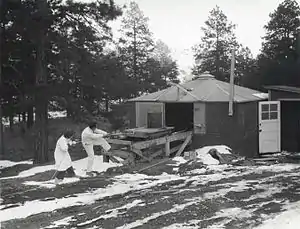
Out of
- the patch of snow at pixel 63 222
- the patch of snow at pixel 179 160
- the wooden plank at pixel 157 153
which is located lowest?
the patch of snow at pixel 63 222

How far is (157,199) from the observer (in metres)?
7.83

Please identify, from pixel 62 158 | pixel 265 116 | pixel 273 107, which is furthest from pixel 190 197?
pixel 273 107

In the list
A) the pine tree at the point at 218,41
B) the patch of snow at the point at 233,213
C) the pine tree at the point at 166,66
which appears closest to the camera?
the patch of snow at the point at 233,213

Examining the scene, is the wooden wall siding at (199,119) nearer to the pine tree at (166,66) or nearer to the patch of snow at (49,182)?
the patch of snow at (49,182)

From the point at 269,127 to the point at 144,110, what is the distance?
451 centimetres

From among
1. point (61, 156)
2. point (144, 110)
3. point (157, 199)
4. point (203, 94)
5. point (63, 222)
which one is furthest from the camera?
point (144, 110)

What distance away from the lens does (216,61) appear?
36.1 meters

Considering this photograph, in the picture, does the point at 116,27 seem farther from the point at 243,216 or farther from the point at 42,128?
the point at 243,216

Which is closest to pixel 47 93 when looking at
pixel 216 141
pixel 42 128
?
pixel 42 128

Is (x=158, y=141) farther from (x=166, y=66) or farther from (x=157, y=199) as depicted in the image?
(x=166, y=66)

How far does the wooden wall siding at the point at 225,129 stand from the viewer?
45.5 ft

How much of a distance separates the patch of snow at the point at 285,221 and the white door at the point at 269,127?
24.7ft

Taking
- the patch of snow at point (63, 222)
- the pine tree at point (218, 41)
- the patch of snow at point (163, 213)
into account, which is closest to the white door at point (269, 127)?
the patch of snow at point (163, 213)

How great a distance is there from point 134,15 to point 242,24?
10.6 metres
